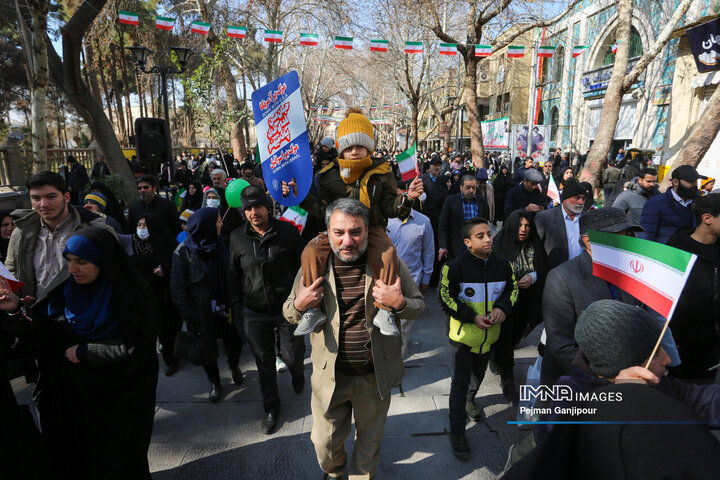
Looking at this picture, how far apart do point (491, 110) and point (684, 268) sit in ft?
160

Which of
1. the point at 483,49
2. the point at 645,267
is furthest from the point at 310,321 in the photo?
the point at 483,49

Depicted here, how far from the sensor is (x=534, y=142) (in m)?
23.5

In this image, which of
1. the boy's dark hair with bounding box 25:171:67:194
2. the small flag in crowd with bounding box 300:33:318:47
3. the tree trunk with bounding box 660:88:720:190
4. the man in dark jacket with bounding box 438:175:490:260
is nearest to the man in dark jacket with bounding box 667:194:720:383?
the man in dark jacket with bounding box 438:175:490:260

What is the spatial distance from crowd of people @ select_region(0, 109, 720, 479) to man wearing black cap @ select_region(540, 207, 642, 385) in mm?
11

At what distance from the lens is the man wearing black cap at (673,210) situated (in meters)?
4.59

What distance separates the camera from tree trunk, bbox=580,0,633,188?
1029cm

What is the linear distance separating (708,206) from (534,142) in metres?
22.4

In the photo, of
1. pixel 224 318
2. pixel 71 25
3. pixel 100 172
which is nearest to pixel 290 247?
pixel 224 318

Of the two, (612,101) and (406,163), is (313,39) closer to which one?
(612,101)

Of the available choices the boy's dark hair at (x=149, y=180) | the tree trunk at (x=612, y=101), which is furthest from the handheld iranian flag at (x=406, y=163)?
the tree trunk at (x=612, y=101)

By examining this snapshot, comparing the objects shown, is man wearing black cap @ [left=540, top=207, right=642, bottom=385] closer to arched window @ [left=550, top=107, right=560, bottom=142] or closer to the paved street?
the paved street

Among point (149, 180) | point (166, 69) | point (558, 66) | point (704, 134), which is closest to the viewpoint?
point (149, 180)

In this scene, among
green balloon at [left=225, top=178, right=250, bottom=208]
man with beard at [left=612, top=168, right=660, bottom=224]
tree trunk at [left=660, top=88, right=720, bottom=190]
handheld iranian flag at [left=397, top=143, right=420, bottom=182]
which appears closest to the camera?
handheld iranian flag at [left=397, top=143, right=420, bottom=182]

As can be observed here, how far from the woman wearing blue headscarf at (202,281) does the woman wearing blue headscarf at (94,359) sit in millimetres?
1021
